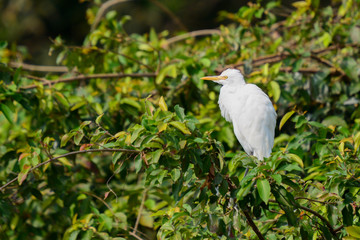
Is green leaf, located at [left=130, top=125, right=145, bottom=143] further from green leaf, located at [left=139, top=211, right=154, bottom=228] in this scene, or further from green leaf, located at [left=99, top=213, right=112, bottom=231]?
green leaf, located at [left=139, top=211, right=154, bottom=228]

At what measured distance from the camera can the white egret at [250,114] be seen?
216 cm

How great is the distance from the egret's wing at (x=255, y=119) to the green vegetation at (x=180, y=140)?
0.09m

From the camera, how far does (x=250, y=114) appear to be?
2.17 meters

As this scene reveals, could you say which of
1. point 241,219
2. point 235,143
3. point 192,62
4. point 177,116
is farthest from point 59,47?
point 241,219

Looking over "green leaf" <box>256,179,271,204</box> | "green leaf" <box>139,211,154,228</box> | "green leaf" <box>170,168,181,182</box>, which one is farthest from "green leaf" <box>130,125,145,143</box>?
"green leaf" <box>139,211,154,228</box>

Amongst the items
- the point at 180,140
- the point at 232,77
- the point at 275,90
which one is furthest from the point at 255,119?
the point at 180,140

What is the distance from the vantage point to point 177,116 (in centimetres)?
156

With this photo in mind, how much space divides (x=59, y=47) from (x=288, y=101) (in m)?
1.30

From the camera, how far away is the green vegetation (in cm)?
157

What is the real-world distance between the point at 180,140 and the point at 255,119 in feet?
2.29

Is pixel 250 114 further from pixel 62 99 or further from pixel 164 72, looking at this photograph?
pixel 62 99

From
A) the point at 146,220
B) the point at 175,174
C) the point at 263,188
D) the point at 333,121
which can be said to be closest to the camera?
the point at 263,188

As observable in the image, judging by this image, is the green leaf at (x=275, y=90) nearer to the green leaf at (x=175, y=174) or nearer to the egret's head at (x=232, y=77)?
the egret's head at (x=232, y=77)

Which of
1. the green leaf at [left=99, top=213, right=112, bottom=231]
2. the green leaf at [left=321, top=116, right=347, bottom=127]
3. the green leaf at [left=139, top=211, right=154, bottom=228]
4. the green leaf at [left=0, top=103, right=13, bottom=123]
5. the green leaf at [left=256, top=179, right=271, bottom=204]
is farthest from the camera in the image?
the green leaf at [left=321, top=116, right=347, bottom=127]
